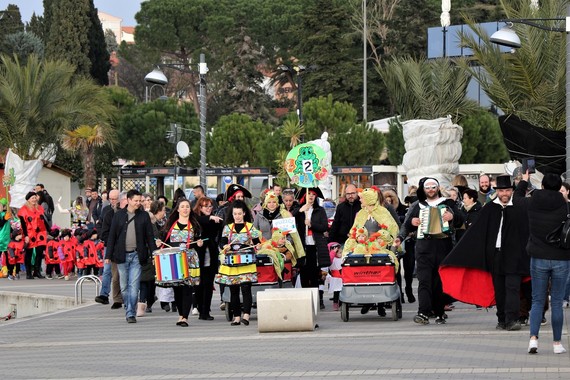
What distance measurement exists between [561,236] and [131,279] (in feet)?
23.3

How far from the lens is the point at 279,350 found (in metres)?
14.1

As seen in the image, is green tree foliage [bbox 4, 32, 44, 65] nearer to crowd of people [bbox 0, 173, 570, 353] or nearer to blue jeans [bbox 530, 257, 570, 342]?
crowd of people [bbox 0, 173, 570, 353]

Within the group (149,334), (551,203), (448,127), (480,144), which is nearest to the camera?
(551,203)

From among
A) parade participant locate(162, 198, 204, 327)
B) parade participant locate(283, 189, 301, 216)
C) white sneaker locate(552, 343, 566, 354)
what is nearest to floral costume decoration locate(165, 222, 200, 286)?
parade participant locate(162, 198, 204, 327)

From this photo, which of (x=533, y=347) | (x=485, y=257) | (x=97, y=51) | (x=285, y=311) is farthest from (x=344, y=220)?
(x=97, y=51)

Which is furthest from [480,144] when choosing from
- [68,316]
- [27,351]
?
[27,351]

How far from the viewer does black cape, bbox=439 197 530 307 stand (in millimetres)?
15266

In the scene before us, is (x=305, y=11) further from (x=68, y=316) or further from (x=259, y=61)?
(x=68, y=316)

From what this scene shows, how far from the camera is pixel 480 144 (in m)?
65.4

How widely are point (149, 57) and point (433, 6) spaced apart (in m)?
19.3

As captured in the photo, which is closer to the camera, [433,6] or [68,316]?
[68,316]

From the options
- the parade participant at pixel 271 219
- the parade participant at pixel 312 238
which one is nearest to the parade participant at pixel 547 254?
the parade participant at pixel 271 219

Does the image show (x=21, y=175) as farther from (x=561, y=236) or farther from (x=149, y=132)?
(x=149, y=132)

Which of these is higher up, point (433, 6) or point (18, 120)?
point (433, 6)
